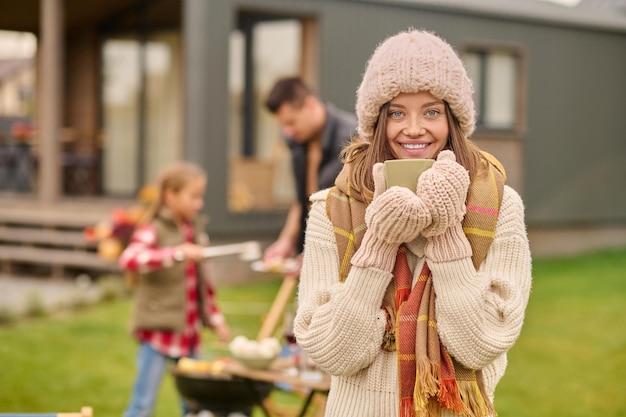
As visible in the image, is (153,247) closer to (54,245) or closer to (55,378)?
(55,378)

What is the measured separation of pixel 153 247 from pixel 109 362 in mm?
2927

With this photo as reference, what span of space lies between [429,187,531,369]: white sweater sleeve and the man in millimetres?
2889

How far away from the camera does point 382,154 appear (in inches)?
109

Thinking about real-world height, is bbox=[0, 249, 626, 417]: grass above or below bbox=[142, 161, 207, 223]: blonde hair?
below

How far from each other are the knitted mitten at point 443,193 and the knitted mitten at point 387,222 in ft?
0.08

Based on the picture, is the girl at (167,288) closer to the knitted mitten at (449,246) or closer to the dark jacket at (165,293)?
A: the dark jacket at (165,293)

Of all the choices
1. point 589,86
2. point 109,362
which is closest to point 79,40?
point 589,86

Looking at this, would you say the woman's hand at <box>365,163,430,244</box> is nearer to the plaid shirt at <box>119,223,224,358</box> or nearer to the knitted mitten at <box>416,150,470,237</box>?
the knitted mitten at <box>416,150,470,237</box>

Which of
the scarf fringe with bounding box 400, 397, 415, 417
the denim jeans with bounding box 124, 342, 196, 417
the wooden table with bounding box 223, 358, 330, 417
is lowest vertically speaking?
the denim jeans with bounding box 124, 342, 196, 417

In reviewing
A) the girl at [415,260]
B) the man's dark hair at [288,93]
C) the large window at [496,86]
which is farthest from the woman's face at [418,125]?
the large window at [496,86]

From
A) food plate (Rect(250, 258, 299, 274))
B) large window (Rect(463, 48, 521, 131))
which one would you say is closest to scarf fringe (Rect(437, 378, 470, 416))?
food plate (Rect(250, 258, 299, 274))

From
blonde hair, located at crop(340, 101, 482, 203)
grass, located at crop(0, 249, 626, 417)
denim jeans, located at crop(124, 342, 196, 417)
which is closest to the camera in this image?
blonde hair, located at crop(340, 101, 482, 203)

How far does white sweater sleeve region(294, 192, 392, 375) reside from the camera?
8.63ft

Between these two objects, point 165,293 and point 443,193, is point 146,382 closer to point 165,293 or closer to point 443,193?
point 165,293
